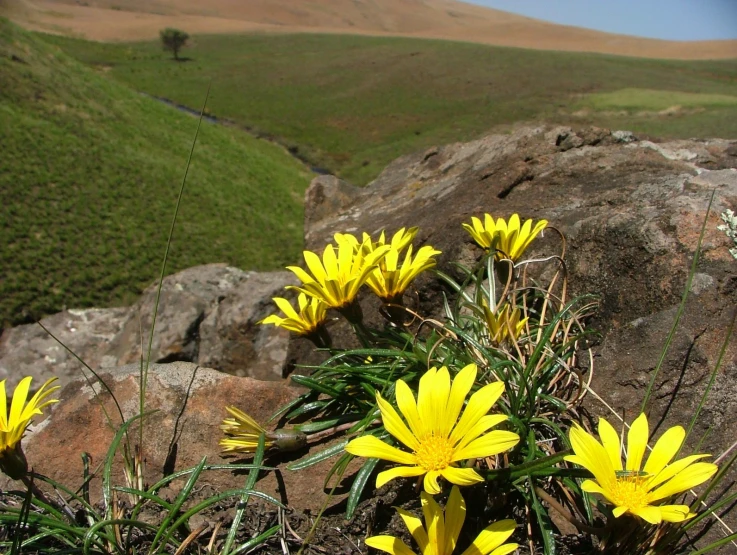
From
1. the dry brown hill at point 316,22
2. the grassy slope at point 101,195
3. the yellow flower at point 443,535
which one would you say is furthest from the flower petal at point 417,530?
the dry brown hill at point 316,22

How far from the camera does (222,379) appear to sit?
2.40 m

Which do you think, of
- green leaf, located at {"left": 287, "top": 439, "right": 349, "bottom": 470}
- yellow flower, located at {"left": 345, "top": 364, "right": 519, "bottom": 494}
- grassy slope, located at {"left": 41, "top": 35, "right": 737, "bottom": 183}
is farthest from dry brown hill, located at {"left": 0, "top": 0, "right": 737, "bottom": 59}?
yellow flower, located at {"left": 345, "top": 364, "right": 519, "bottom": 494}

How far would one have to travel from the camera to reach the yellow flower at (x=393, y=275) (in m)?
1.99

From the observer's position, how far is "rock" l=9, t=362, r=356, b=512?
192 centimetres

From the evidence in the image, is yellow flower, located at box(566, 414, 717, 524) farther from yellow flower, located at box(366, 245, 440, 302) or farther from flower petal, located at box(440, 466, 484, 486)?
yellow flower, located at box(366, 245, 440, 302)

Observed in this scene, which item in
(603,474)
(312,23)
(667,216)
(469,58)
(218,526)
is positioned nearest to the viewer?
(603,474)

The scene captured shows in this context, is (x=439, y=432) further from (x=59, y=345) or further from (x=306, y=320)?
(x=59, y=345)

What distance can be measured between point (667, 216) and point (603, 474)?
142 centimetres

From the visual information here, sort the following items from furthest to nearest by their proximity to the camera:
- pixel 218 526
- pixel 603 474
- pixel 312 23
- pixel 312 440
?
pixel 312 23 → pixel 312 440 → pixel 218 526 → pixel 603 474

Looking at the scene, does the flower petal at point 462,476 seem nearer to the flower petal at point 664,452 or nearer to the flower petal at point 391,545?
the flower petal at point 391,545

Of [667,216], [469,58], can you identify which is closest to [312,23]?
[469,58]

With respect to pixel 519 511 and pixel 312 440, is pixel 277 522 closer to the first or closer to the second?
pixel 312 440

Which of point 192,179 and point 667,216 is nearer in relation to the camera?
point 667,216

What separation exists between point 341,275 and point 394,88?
130 ft
